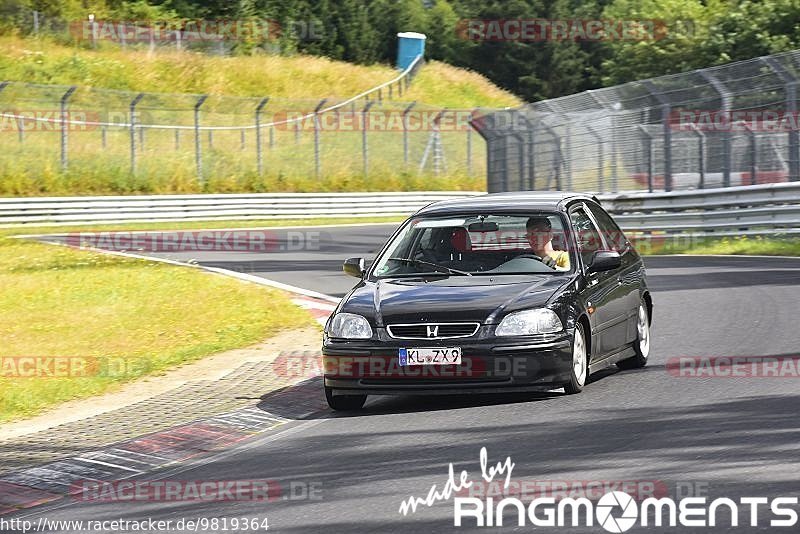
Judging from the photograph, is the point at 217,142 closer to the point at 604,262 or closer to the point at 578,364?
the point at 604,262

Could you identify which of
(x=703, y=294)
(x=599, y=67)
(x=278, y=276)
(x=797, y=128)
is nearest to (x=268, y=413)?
(x=703, y=294)

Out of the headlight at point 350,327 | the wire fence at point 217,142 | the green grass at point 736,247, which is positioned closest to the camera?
the headlight at point 350,327

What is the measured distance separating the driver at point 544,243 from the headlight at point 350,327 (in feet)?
5.19

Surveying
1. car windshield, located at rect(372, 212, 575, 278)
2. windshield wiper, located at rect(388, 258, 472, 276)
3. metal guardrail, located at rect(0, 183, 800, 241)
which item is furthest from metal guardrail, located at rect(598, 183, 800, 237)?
windshield wiper, located at rect(388, 258, 472, 276)

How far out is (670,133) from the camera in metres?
28.3

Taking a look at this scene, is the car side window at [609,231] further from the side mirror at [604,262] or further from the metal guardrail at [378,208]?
the metal guardrail at [378,208]

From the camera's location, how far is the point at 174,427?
9.96m

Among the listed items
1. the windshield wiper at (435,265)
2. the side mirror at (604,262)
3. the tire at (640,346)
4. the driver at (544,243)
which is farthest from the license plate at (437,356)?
the tire at (640,346)

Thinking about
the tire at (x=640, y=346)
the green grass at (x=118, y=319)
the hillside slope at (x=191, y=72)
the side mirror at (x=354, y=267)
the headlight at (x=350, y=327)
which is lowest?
the hillside slope at (x=191, y=72)

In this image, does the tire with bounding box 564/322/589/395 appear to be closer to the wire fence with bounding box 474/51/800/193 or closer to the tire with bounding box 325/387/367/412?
the tire with bounding box 325/387/367/412

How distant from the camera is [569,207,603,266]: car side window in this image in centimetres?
1100

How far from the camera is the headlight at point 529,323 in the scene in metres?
9.66

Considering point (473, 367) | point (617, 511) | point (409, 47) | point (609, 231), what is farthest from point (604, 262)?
point (409, 47)

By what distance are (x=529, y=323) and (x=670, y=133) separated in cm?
1938
